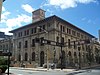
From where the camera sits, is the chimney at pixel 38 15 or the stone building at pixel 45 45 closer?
the stone building at pixel 45 45

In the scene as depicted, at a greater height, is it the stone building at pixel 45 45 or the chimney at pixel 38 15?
the chimney at pixel 38 15

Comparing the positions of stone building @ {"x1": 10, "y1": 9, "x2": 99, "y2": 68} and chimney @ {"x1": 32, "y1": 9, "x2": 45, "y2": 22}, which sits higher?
chimney @ {"x1": 32, "y1": 9, "x2": 45, "y2": 22}

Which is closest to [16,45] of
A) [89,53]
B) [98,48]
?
[89,53]

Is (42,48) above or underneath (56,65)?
above

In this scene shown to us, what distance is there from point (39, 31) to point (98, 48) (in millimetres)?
41513

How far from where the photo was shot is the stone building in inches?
2024

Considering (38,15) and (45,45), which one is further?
(38,15)

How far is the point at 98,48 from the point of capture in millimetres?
88125

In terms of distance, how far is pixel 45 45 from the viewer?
53125mm

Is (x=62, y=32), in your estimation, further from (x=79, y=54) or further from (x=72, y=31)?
(x=79, y=54)

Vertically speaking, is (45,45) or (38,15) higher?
(38,15)

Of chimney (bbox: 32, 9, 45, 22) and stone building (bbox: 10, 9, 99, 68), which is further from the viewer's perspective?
chimney (bbox: 32, 9, 45, 22)

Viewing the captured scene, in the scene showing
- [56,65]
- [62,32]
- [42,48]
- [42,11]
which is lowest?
[56,65]

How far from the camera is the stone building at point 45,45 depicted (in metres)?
51.4
